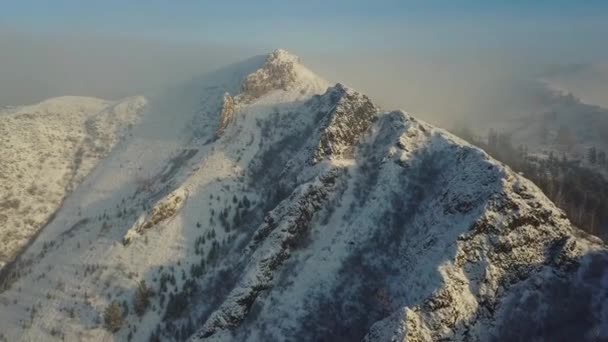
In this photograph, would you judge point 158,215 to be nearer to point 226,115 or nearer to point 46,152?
point 226,115

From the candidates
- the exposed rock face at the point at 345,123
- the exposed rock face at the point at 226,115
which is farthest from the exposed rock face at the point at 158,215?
the exposed rock face at the point at 345,123

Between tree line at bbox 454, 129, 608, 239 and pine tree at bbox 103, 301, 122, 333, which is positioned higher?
tree line at bbox 454, 129, 608, 239

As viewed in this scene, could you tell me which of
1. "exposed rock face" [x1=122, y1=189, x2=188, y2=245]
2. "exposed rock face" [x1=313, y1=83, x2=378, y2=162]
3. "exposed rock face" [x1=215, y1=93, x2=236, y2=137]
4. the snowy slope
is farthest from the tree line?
the snowy slope

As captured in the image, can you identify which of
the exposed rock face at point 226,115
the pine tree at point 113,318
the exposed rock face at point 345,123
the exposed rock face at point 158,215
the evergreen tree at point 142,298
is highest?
the exposed rock face at point 345,123

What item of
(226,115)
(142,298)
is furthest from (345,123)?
(142,298)

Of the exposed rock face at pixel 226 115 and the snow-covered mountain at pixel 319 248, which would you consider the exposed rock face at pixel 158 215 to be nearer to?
the snow-covered mountain at pixel 319 248

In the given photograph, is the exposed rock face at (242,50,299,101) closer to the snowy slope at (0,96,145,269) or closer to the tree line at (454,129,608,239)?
the snowy slope at (0,96,145,269)
